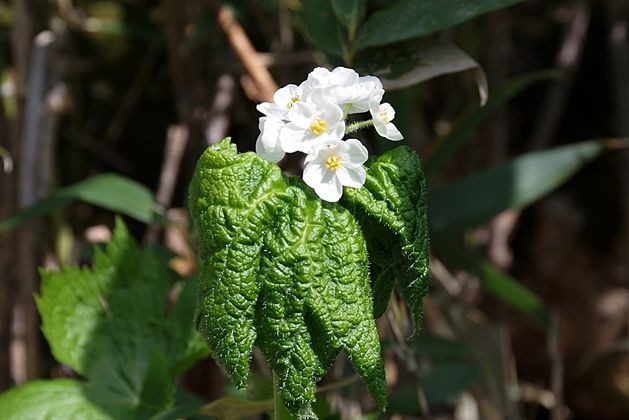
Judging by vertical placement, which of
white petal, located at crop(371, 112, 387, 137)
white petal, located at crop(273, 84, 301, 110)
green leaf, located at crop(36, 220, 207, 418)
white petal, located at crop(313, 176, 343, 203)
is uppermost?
white petal, located at crop(273, 84, 301, 110)

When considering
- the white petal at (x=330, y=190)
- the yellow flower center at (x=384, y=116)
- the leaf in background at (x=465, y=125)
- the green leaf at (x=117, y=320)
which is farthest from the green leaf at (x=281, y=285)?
the leaf in background at (x=465, y=125)

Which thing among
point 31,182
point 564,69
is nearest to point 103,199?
point 31,182

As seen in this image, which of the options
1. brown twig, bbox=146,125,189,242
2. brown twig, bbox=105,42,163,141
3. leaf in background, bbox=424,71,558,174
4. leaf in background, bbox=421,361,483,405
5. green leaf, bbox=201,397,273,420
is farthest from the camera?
brown twig, bbox=105,42,163,141

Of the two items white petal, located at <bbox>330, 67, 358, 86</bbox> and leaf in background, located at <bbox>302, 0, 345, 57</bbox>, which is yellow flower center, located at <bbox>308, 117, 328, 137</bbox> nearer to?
white petal, located at <bbox>330, 67, 358, 86</bbox>

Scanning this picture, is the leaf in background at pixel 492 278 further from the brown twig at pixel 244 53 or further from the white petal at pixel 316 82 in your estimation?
the white petal at pixel 316 82

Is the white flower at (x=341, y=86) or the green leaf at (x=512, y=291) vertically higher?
the white flower at (x=341, y=86)

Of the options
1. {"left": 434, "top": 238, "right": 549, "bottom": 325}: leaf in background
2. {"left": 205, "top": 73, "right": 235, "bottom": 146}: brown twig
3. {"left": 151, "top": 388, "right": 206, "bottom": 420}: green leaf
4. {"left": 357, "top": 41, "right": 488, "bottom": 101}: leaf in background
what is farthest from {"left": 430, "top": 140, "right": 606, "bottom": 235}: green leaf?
{"left": 151, "top": 388, "right": 206, "bottom": 420}: green leaf

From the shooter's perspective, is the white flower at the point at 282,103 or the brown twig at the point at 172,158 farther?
the brown twig at the point at 172,158
